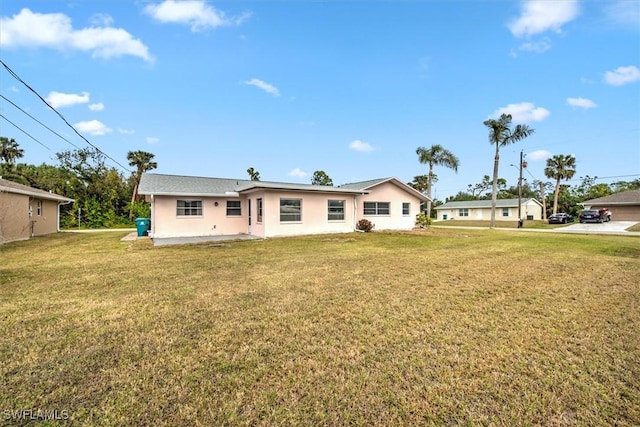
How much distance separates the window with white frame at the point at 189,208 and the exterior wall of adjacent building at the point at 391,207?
30.5 ft

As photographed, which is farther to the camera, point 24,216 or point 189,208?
point 189,208

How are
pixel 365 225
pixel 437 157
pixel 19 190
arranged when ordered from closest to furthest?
pixel 19 190 < pixel 365 225 < pixel 437 157

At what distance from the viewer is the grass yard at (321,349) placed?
2.13m

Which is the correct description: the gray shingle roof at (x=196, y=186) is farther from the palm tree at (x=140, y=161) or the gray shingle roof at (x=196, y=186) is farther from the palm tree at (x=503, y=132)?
the palm tree at (x=140, y=161)

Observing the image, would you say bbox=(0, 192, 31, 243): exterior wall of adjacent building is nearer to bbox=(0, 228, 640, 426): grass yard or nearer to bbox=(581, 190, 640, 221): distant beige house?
bbox=(0, 228, 640, 426): grass yard

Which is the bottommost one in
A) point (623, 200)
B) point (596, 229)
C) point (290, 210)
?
point (596, 229)

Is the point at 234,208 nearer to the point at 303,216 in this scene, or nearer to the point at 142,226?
the point at 303,216

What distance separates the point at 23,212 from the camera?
14.5 metres

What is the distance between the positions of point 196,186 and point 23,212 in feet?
27.7

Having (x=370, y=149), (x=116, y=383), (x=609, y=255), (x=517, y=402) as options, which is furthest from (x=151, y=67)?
(x=370, y=149)

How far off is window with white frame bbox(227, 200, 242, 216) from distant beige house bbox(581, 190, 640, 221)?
3952 cm

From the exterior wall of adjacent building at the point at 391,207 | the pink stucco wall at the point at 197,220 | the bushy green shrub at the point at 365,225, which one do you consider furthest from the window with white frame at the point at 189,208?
the exterior wall of adjacent building at the point at 391,207

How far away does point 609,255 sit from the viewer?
29.7 feet

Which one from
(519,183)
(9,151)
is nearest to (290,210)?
(519,183)
